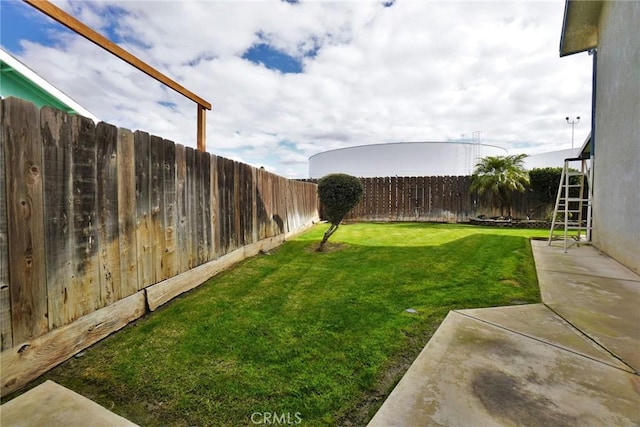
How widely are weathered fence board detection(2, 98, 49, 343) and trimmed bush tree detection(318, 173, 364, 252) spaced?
4.14 m

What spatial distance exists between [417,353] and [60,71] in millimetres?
6866

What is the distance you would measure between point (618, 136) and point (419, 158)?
1679 centimetres

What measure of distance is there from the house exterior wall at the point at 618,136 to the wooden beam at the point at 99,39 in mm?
5967

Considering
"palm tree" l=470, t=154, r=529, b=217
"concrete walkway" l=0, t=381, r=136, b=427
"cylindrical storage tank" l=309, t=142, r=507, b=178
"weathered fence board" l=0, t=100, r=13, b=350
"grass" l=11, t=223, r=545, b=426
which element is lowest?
"grass" l=11, t=223, r=545, b=426

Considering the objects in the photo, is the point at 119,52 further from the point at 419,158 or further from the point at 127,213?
the point at 419,158

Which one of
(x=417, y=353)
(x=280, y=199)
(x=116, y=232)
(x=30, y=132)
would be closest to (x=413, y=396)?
(x=417, y=353)

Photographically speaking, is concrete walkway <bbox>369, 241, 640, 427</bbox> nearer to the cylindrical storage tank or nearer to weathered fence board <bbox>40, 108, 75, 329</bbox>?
weathered fence board <bbox>40, 108, 75, 329</bbox>

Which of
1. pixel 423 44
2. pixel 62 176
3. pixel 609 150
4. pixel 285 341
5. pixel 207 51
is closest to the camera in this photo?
pixel 62 176

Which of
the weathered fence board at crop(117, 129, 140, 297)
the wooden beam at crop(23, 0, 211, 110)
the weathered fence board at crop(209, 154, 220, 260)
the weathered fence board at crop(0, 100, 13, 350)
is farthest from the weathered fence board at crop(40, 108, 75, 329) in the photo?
the weathered fence board at crop(209, 154, 220, 260)

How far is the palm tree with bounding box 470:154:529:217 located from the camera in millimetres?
9908

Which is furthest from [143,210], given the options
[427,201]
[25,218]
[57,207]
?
[427,201]

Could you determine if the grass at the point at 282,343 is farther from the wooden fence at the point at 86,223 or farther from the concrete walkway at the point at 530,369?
the wooden fence at the point at 86,223

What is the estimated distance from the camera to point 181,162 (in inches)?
121

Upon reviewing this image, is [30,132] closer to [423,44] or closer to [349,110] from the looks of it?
[423,44]
